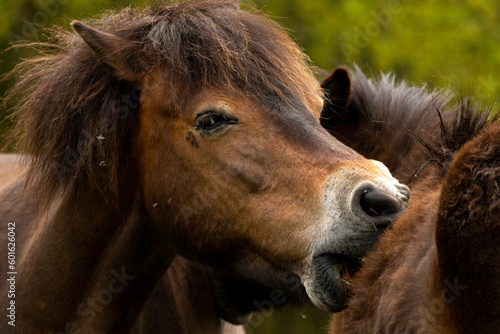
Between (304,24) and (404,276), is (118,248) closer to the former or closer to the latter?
(404,276)

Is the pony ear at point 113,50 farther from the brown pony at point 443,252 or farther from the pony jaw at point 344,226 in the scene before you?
the brown pony at point 443,252

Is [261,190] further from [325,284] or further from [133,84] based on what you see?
[133,84]

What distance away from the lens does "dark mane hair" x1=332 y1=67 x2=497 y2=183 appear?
4012 millimetres

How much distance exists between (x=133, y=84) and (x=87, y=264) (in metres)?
1.09

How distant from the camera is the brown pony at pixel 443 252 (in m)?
2.14

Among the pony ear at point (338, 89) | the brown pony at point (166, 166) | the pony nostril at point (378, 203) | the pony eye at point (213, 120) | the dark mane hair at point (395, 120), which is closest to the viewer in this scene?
the pony nostril at point (378, 203)

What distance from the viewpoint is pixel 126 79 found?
11.4ft

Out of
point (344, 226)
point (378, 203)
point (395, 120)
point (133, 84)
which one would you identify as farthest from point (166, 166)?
point (395, 120)

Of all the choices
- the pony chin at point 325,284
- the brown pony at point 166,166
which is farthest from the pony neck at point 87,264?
the pony chin at point 325,284

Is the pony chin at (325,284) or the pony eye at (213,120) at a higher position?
the pony eye at (213,120)

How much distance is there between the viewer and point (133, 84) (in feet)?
11.5

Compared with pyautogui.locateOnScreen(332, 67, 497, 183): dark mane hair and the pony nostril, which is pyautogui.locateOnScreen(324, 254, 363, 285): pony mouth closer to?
the pony nostril

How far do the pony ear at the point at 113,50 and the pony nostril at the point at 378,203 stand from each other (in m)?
1.52

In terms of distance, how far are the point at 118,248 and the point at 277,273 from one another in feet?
3.23
